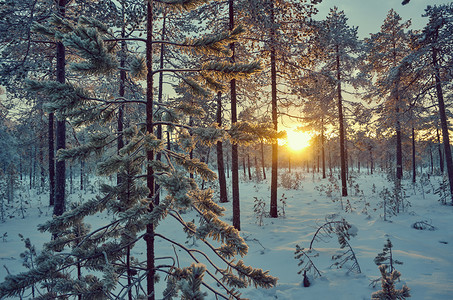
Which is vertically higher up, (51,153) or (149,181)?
(51,153)

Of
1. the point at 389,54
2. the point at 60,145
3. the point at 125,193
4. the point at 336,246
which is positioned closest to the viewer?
the point at 125,193

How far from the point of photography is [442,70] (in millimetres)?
10320

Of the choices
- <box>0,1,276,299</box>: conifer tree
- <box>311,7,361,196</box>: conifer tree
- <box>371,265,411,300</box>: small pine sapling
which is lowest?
<box>371,265,411,300</box>: small pine sapling

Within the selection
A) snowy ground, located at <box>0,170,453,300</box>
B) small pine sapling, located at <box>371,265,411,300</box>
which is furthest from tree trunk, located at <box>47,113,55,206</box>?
small pine sapling, located at <box>371,265,411,300</box>

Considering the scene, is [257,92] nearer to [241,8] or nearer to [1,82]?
[241,8]

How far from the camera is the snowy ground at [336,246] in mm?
4004

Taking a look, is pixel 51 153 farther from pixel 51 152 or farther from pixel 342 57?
pixel 342 57

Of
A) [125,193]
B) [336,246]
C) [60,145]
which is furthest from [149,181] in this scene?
[60,145]

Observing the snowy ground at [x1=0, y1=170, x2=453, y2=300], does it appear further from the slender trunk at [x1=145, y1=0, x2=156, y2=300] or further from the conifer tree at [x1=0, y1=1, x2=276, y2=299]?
the slender trunk at [x1=145, y1=0, x2=156, y2=300]

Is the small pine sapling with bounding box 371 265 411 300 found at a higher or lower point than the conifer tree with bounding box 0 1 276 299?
lower

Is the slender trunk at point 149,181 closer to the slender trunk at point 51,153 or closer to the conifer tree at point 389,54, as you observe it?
the slender trunk at point 51,153

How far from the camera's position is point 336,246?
6.03 m

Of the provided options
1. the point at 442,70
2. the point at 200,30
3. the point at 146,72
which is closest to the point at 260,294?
the point at 146,72

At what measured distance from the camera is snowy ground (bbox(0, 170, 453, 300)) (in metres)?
4.00
